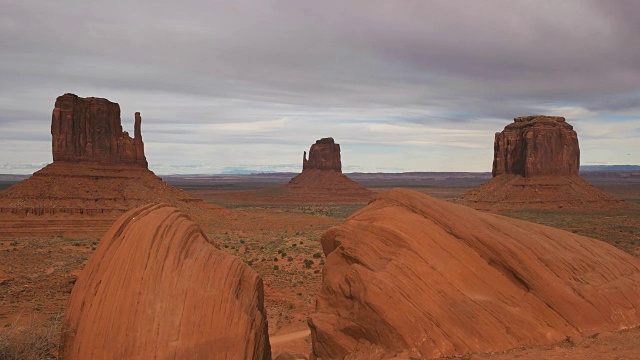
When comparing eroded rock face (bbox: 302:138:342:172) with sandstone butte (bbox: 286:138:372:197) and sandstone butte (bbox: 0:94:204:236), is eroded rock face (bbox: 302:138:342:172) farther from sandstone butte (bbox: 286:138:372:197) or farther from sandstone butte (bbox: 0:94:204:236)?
sandstone butte (bbox: 0:94:204:236)

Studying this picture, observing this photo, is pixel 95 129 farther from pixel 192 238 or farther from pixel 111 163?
pixel 192 238

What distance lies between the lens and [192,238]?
13273 mm

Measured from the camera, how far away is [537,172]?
324 ft

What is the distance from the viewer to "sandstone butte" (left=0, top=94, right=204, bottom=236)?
61.6 m

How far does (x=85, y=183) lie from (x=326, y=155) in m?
107

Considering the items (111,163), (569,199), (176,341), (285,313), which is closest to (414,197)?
(176,341)

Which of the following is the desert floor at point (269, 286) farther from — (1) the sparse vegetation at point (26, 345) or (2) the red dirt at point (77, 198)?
(2) the red dirt at point (77, 198)

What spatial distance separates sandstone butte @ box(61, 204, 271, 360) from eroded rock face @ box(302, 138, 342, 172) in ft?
513

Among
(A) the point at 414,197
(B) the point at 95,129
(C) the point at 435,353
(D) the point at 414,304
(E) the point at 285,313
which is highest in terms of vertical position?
(B) the point at 95,129

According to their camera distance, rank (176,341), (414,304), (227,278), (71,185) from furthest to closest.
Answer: (71,185) → (227,278) → (414,304) → (176,341)

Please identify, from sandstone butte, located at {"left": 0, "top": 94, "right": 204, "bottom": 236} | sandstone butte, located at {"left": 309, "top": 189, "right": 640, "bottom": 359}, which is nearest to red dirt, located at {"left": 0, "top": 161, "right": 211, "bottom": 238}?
sandstone butte, located at {"left": 0, "top": 94, "right": 204, "bottom": 236}

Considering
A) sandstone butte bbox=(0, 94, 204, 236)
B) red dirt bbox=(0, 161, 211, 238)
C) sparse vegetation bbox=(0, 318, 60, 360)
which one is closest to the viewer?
sparse vegetation bbox=(0, 318, 60, 360)

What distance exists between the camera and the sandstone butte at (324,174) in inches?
6137

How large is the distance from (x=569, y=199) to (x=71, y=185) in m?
89.5
